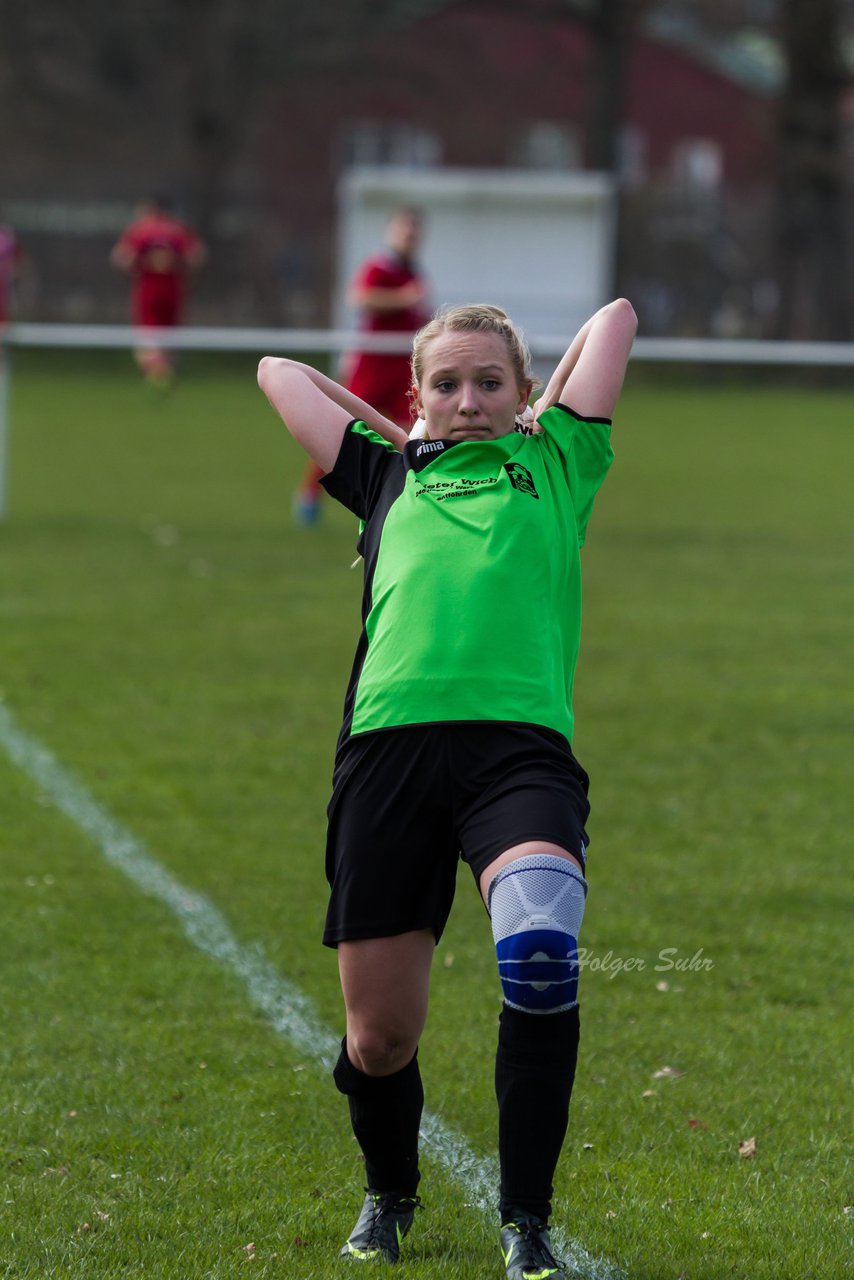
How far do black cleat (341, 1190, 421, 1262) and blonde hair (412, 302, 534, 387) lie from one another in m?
1.53

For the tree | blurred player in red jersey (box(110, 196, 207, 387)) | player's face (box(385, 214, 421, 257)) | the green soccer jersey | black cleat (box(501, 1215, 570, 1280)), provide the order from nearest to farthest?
black cleat (box(501, 1215, 570, 1280)) → the green soccer jersey → player's face (box(385, 214, 421, 257)) → blurred player in red jersey (box(110, 196, 207, 387)) → the tree

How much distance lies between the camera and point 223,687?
8391 millimetres

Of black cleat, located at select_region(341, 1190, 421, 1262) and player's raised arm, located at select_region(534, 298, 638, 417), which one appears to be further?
player's raised arm, located at select_region(534, 298, 638, 417)

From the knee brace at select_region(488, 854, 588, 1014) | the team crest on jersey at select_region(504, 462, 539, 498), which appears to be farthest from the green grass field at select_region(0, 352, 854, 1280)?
the team crest on jersey at select_region(504, 462, 539, 498)

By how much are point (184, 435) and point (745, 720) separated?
14.2 m

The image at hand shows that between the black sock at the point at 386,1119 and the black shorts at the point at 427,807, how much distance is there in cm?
29

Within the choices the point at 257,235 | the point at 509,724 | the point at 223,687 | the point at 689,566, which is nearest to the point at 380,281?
the point at 689,566

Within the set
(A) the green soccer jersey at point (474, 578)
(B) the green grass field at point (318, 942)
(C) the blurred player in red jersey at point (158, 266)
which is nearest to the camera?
(A) the green soccer jersey at point (474, 578)

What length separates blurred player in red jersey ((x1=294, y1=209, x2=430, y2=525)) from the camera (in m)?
13.4

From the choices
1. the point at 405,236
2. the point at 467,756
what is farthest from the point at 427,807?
the point at 405,236

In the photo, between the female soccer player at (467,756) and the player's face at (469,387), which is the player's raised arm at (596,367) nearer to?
the female soccer player at (467,756)

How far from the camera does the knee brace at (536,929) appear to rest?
311 cm

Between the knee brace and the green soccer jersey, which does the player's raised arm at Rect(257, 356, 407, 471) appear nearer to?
the green soccer jersey

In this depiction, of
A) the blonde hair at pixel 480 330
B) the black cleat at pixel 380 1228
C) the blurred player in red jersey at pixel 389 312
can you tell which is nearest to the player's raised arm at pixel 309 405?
the blonde hair at pixel 480 330
